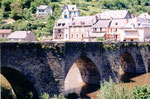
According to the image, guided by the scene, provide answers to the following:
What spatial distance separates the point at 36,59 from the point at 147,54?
23.7 metres

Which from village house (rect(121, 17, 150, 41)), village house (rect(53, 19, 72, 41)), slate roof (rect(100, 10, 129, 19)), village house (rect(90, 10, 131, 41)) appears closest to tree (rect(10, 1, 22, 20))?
village house (rect(53, 19, 72, 41))

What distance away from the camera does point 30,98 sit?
1888 cm

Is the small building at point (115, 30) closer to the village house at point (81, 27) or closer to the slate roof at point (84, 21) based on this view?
the village house at point (81, 27)

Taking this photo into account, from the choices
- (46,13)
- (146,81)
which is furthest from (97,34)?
(46,13)

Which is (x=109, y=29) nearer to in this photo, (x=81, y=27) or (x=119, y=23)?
(x=119, y=23)

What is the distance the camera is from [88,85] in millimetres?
28828

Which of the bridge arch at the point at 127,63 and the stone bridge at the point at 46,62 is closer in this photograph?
the stone bridge at the point at 46,62

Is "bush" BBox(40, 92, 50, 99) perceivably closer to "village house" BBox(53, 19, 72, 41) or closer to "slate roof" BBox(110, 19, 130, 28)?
"slate roof" BBox(110, 19, 130, 28)

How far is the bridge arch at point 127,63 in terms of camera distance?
120 feet

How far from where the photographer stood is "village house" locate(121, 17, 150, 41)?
4762 cm

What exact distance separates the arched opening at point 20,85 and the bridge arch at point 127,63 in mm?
20617

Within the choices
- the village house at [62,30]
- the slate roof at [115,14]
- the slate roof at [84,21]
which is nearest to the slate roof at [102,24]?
the slate roof at [84,21]

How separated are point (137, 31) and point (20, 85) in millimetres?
34633

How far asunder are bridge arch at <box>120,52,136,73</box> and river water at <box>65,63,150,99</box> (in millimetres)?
A: 1304
